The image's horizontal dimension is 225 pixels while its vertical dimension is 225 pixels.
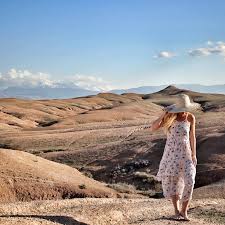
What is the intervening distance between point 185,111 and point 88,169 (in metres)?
19.1

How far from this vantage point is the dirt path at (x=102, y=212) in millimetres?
10211

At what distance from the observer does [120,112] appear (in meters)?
82.4

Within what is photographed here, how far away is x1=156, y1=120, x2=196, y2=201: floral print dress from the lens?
10.2 m

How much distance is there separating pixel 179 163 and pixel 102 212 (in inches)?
89.5

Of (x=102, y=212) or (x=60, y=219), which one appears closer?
(x=60, y=219)

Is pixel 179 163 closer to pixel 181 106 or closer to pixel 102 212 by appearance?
→ pixel 181 106

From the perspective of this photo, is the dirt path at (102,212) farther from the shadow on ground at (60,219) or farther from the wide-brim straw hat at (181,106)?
the wide-brim straw hat at (181,106)

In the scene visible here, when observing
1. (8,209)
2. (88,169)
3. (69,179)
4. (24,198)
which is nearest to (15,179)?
(24,198)

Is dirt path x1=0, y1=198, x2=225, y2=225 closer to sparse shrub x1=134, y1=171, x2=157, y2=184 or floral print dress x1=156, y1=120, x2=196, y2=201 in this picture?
floral print dress x1=156, y1=120, x2=196, y2=201

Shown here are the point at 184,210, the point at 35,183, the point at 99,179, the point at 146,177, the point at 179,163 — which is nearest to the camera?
the point at 179,163

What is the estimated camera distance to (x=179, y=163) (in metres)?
10.3

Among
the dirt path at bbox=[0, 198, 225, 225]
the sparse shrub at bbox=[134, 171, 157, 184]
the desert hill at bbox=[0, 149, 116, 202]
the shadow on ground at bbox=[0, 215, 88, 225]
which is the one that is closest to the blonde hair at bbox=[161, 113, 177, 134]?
the dirt path at bbox=[0, 198, 225, 225]

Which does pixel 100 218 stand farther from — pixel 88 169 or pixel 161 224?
pixel 88 169

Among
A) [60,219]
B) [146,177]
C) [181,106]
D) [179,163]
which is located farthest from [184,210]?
[146,177]
